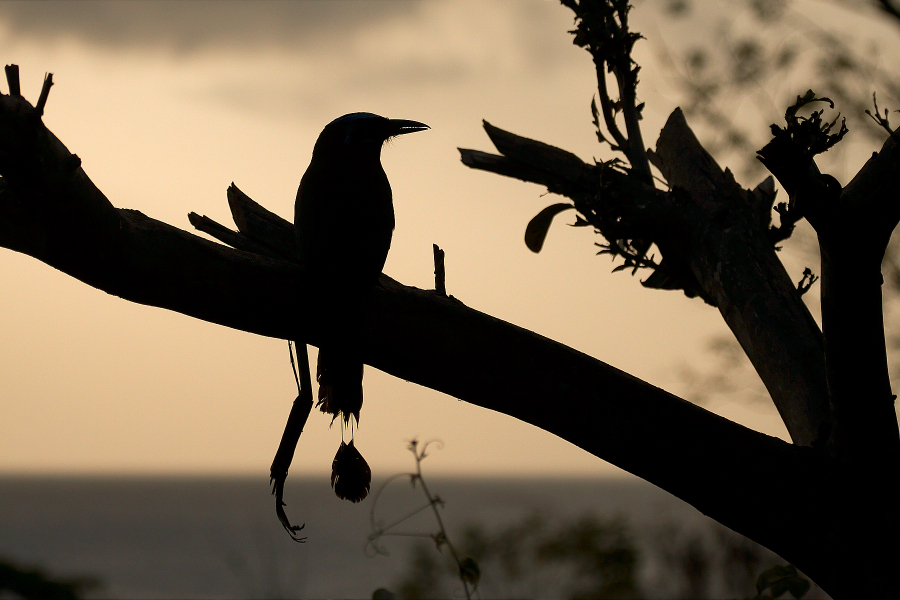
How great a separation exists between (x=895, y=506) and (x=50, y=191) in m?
2.89

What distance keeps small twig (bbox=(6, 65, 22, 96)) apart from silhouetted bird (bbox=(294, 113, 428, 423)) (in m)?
1.01

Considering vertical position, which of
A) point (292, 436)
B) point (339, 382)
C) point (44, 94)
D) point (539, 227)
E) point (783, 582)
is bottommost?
point (783, 582)

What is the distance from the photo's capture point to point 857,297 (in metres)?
2.32

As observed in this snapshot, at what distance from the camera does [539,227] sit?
4.38 m

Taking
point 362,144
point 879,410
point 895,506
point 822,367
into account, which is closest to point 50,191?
point 362,144

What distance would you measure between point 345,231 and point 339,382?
0.60m

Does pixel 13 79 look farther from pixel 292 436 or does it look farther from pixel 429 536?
pixel 429 536

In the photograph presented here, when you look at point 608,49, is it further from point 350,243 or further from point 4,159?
point 4,159

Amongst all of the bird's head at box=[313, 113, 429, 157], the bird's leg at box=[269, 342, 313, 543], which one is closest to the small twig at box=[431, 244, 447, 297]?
the bird's leg at box=[269, 342, 313, 543]

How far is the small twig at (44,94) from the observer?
1752mm

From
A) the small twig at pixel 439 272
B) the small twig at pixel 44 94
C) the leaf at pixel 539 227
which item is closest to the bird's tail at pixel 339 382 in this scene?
the small twig at pixel 439 272

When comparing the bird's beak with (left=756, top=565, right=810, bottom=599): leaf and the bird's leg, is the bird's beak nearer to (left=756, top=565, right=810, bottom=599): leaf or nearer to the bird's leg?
the bird's leg

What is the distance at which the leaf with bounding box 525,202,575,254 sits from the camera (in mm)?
4316

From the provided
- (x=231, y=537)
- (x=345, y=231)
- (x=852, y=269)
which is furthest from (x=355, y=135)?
(x=231, y=537)
